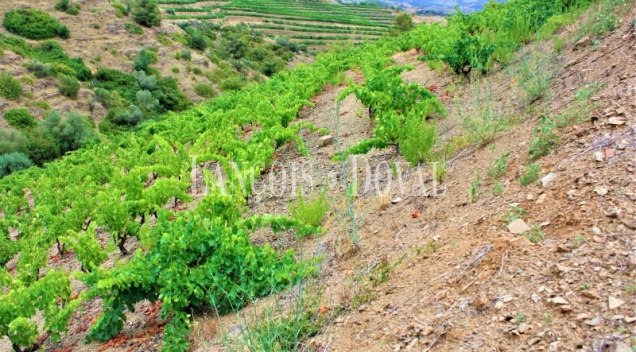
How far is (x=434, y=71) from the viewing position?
9.70 metres

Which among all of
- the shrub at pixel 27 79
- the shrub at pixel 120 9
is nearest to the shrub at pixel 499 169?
the shrub at pixel 27 79

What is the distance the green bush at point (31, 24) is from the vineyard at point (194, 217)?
2875cm

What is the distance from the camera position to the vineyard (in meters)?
3.76

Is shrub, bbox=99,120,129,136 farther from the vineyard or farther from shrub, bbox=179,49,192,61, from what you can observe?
the vineyard

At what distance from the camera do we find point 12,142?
23.8 meters

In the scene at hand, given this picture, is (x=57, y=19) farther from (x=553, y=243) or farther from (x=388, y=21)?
(x=388, y=21)

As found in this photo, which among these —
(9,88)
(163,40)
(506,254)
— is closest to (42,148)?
(9,88)

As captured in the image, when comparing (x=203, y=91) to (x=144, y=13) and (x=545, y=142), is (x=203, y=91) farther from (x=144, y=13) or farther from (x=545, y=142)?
(x=545, y=142)

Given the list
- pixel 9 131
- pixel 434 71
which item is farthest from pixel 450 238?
pixel 9 131

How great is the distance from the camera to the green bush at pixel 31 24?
36000 millimetres

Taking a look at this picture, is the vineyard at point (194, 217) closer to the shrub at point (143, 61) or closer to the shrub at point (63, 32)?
the shrub at point (143, 61)

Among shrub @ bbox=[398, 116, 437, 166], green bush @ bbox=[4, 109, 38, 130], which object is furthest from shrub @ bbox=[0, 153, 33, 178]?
shrub @ bbox=[398, 116, 437, 166]

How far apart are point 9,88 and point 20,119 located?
8.84 ft

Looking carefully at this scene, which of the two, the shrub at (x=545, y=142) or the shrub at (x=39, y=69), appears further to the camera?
the shrub at (x=39, y=69)
